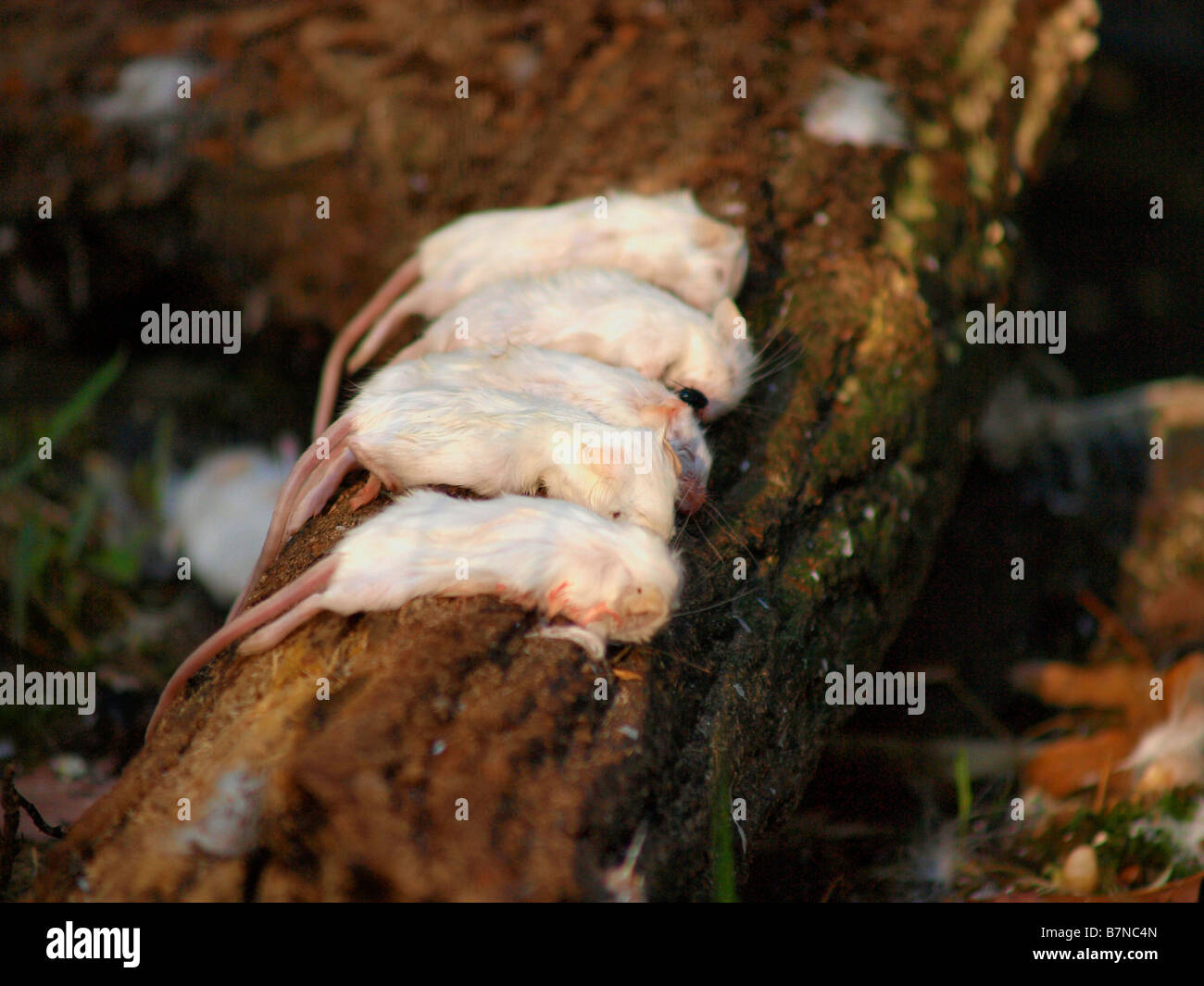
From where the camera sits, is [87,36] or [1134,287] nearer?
[87,36]

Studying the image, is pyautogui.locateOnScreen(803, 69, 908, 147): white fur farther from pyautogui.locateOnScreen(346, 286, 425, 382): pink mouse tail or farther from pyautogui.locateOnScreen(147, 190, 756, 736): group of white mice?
pyautogui.locateOnScreen(346, 286, 425, 382): pink mouse tail

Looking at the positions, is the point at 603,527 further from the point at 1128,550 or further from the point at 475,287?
the point at 1128,550

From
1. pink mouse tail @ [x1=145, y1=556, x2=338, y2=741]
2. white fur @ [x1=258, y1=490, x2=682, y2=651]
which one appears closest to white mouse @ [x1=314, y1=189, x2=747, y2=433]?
pink mouse tail @ [x1=145, y1=556, x2=338, y2=741]

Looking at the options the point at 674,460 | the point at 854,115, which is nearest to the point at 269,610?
the point at 674,460

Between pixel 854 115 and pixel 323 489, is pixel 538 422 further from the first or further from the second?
pixel 854 115
